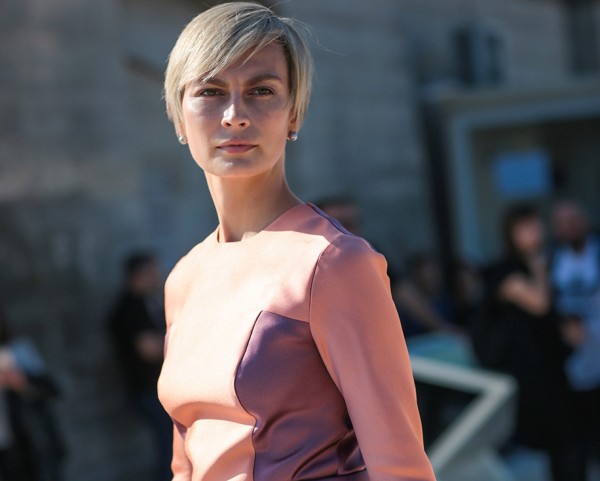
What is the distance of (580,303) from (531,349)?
23.3 inches

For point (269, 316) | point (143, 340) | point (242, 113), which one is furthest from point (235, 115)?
point (143, 340)

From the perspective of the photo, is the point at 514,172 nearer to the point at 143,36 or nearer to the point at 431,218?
the point at 431,218

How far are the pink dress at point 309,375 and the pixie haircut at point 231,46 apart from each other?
253 millimetres

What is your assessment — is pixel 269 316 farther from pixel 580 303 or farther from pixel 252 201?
pixel 580 303

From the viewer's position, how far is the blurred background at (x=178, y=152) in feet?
22.0

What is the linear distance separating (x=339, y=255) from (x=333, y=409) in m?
0.24

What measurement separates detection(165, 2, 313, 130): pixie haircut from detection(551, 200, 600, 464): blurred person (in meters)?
3.93

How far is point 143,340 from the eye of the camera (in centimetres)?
654

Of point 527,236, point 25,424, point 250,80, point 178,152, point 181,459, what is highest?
point 250,80

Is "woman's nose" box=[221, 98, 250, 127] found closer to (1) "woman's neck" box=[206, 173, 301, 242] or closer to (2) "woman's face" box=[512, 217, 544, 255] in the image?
(1) "woman's neck" box=[206, 173, 301, 242]

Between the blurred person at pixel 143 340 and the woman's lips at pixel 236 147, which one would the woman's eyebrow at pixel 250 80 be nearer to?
the woman's lips at pixel 236 147

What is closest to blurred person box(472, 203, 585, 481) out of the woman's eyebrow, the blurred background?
the blurred background

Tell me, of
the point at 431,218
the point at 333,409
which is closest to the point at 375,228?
the point at 431,218

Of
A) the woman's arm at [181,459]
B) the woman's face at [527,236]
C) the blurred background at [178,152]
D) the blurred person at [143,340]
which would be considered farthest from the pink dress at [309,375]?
the blurred person at [143,340]
